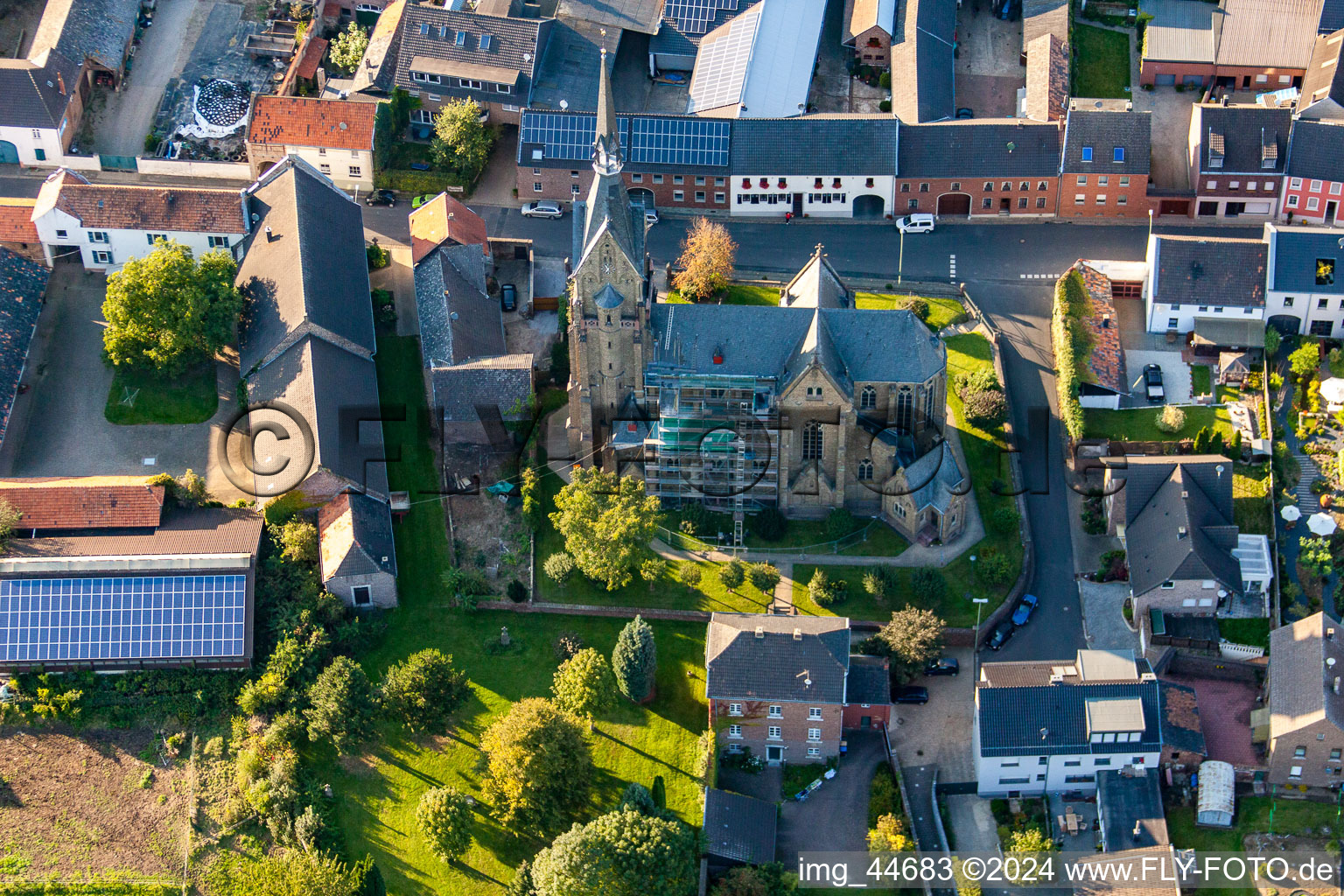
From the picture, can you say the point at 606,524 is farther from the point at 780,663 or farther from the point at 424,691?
the point at 424,691

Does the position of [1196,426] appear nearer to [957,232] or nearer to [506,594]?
[957,232]

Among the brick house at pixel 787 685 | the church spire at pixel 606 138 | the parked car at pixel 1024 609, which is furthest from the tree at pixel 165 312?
the parked car at pixel 1024 609

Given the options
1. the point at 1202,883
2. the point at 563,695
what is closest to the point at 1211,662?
the point at 1202,883

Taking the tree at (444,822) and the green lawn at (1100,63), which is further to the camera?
the green lawn at (1100,63)

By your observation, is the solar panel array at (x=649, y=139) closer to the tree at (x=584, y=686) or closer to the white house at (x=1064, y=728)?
the tree at (x=584, y=686)

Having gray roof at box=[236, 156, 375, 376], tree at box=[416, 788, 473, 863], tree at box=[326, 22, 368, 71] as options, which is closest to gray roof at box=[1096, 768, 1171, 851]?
tree at box=[416, 788, 473, 863]

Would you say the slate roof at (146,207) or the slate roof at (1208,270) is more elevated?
the slate roof at (146,207)

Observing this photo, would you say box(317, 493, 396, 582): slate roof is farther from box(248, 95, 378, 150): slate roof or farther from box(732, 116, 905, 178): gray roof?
box(732, 116, 905, 178): gray roof
